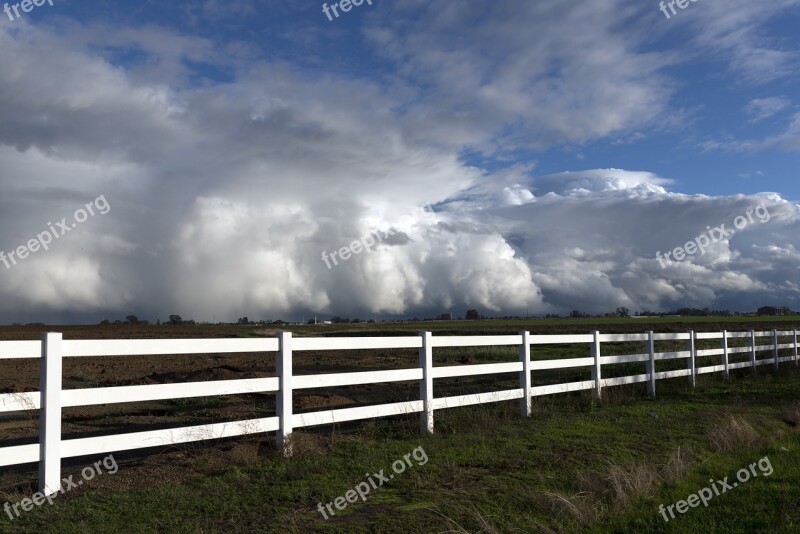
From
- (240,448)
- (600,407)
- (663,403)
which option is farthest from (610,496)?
(663,403)

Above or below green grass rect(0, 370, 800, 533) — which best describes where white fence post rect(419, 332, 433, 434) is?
above

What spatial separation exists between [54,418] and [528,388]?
7653 millimetres

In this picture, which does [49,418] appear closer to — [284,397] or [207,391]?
[207,391]

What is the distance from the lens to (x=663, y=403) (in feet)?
42.6

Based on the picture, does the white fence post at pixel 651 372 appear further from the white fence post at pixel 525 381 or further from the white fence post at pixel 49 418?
the white fence post at pixel 49 418

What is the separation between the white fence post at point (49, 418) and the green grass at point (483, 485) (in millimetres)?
305

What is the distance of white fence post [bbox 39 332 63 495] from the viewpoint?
610cm

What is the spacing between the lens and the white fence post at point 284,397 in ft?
26.0

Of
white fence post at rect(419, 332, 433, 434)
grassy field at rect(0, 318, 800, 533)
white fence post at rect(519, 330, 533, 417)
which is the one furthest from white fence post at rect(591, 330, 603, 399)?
white fence post at rect(419, 332, 433, 434)

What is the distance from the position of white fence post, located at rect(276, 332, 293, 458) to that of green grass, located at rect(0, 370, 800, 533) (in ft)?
0.64

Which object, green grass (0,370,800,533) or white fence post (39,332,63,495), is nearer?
green grass (0,370,800,533)

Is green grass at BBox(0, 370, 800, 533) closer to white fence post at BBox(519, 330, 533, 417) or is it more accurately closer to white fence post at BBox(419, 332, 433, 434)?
white fence post at BBox(419, 332, 433, 434)

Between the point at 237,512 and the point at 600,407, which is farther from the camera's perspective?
the point at 600,407

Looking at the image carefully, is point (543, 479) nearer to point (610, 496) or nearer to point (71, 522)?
point (610, 496)
